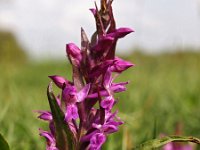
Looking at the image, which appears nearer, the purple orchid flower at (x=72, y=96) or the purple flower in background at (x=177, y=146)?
the purple orchid flower at (x=72, y=96)

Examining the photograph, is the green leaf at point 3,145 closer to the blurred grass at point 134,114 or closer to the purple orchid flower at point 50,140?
the purple orchid flower at point 50,140

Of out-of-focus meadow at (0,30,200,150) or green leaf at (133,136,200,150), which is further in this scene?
out-of-focus meadow at (0,30,200,150)

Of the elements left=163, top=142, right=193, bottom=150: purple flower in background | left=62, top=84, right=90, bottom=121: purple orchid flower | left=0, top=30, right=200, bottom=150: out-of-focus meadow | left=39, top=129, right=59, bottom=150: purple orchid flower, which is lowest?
left=0, top=30, right=200, bottom=150: out-of-focus meadow

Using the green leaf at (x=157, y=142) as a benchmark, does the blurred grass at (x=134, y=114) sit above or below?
below

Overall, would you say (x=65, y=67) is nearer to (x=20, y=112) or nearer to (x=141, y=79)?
(x=141, y=79)

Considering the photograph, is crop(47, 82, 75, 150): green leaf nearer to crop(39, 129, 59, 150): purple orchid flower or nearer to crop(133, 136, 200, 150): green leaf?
crop(39, 129, 59, 150): purple orchid flower

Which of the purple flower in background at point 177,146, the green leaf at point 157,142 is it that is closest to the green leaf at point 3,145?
the green leaf at point 157,142

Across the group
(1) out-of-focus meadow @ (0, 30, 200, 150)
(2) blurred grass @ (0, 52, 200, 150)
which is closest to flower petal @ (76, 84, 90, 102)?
(1) out-of-focus meadow @ (0, 30, 200, 150)
